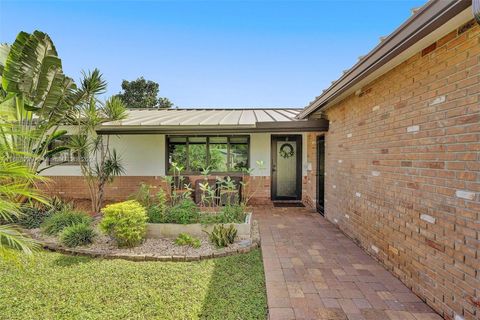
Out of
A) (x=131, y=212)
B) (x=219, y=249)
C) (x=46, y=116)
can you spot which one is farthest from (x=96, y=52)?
(x=219, y=249)

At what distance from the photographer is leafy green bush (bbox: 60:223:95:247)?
16.5ft

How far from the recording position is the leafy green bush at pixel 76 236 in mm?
5038

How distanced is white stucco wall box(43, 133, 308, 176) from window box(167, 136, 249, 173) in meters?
0.38

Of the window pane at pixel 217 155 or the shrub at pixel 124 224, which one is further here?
the window pane at pixel 217 155

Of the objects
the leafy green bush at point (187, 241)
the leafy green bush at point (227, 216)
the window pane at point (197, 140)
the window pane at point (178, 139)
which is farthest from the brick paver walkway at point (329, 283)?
the window pane at point (178, 139)

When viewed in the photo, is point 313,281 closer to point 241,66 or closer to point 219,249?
point 219,249

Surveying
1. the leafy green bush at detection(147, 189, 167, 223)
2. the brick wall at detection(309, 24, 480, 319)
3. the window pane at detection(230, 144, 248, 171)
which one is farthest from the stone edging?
the window pane at detection(230, 144, 248, 171)

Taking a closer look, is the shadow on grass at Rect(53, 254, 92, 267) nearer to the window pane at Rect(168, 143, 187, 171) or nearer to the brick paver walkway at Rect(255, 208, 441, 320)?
the brick paver walkway at Rect(255, 208, 441, 320)

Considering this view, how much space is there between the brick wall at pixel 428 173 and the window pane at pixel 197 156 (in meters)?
6.31

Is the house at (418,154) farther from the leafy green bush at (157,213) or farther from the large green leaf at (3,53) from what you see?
the large green leaf at (3,53)

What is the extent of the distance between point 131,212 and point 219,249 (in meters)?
2.02

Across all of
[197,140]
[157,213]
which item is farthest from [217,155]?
[157,213]

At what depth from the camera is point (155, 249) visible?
4.98 meters

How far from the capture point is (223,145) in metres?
9.92
